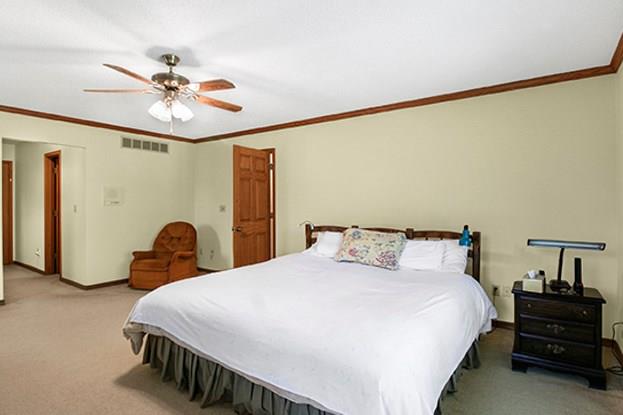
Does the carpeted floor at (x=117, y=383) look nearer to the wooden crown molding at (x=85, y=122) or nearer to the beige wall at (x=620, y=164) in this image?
the beige wall at (x=620, y=164)

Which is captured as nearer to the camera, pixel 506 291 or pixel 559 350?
pixel 559 350

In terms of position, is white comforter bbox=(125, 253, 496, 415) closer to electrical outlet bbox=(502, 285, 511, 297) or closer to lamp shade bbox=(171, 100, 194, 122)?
electrical outlet bbox=(502, 285, 511, 297)

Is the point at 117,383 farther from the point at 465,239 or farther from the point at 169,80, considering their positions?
the point at 465,239

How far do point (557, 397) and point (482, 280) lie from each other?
1378 mm

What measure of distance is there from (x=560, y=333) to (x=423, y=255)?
1173 millimetres

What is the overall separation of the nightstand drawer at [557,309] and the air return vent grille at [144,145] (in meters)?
5.46

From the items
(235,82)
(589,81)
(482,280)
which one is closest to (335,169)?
(235,82)

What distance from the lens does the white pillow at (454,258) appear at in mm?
3094

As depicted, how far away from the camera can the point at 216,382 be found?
7.02ft

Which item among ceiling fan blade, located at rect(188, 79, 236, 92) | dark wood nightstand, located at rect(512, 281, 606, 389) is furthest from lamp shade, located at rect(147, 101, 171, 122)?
dark wood nightstand, located at rect(512, 281, 606, 389)

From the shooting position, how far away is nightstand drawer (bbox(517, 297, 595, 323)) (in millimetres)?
2396

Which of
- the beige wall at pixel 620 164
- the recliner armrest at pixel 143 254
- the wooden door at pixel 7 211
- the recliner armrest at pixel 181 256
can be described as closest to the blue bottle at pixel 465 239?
the beige wall at pixel 620 164

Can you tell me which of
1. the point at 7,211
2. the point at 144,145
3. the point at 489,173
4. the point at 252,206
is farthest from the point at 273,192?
the point at 7,211

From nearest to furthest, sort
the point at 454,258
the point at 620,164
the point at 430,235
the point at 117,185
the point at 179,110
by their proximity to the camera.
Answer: the point at 620,164 → the point at 179,110 → the point at 454,258 → the point at 430,235 → the point at 117,185
